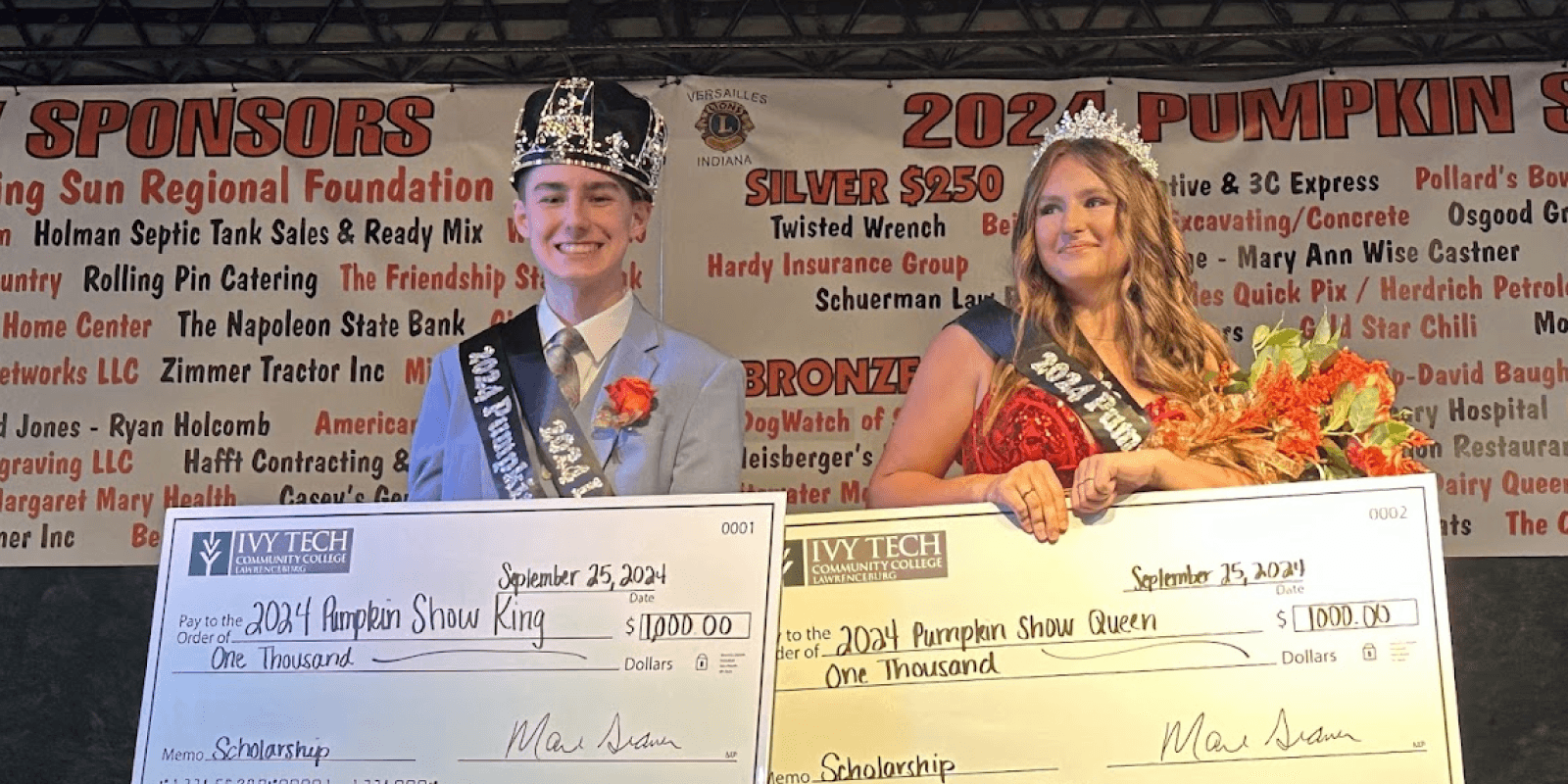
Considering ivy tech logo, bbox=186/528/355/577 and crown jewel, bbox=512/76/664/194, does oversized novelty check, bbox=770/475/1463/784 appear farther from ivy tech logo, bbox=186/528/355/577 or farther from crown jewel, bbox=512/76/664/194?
crown jewel, bbox=512/76/664/194

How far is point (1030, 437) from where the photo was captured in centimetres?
224

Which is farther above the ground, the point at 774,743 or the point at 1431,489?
Answer: the point at 1431,489

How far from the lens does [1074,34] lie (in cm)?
421

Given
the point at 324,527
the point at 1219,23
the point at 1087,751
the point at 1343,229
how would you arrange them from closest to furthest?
the point at 1087,751, the point at 324,527, the point at 1343,229, the point at 1219,23

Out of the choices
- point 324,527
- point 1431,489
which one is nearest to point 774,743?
point 324,527

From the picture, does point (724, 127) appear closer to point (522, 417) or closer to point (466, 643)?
point (522, 417)

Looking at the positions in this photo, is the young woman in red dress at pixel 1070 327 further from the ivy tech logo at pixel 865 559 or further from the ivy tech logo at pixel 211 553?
the ivy tech logo at pixel 211 553

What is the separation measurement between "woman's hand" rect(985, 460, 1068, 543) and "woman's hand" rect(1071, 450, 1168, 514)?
0.07 ft

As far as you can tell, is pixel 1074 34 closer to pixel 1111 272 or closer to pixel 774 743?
pixel 1111 272

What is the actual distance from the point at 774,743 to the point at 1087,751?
335 millimetres

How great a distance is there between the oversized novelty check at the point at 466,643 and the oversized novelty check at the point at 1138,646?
101 mm

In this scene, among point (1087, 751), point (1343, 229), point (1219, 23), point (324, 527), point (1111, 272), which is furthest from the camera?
point (1219, 23)

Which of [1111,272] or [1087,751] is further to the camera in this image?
[1111,272]

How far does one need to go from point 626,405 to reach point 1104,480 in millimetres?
779
